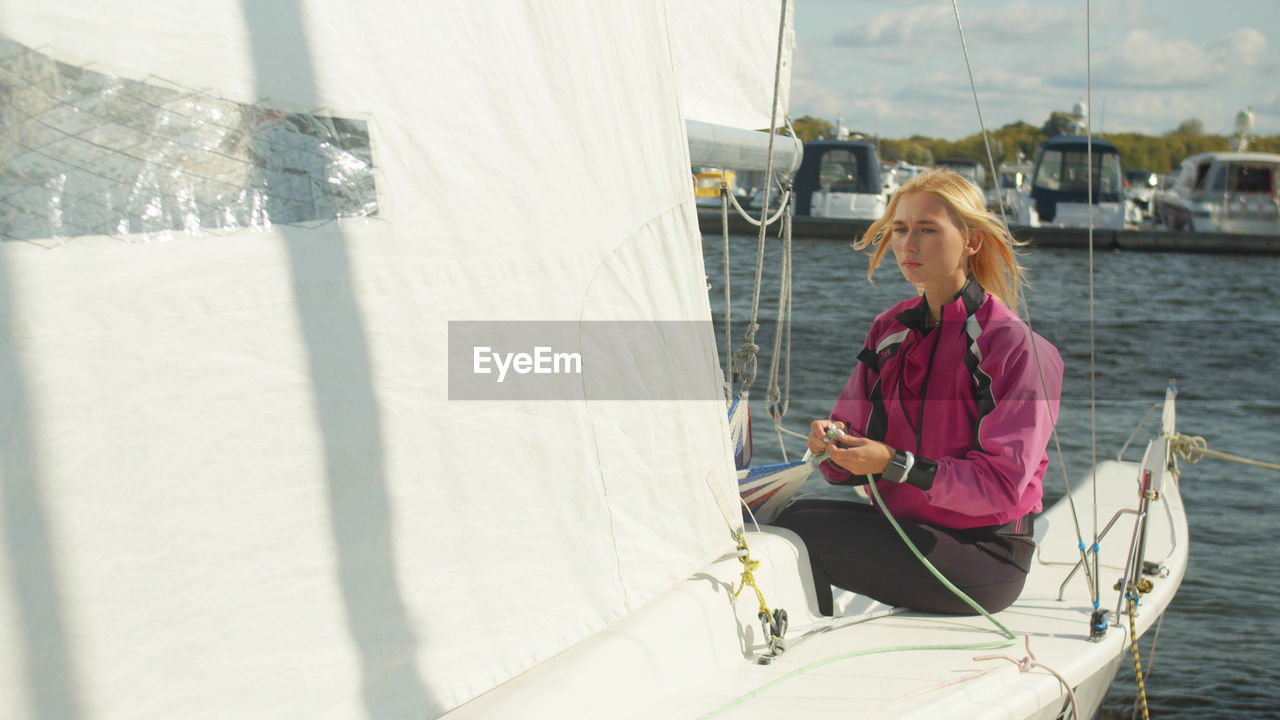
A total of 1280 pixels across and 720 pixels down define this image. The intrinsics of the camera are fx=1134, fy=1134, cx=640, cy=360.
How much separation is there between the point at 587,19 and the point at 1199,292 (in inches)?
788

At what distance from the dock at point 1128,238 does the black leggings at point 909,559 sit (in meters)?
22.5

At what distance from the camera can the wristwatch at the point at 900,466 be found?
2.50 metres

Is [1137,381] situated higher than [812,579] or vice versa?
[812,579]

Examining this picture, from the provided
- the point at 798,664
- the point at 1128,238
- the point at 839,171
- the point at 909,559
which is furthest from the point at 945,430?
the point at 839,171

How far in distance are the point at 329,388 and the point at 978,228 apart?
1.61m

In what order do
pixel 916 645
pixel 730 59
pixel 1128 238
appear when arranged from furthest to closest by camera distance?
pixel 1128 238
pixel 730 59
pixel 916 645

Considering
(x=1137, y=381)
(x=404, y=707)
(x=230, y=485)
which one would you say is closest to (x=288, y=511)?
(x=230, y=485)

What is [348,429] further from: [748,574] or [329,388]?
[748,574]

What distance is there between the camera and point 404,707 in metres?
1.92

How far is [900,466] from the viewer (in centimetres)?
250

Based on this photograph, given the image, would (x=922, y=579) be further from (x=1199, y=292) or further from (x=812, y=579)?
(x=1199, y=292)

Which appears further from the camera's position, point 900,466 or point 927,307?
point 927,307

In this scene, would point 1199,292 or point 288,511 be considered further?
point 1199,292

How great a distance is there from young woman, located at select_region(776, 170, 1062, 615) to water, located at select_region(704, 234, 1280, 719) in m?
1.58
